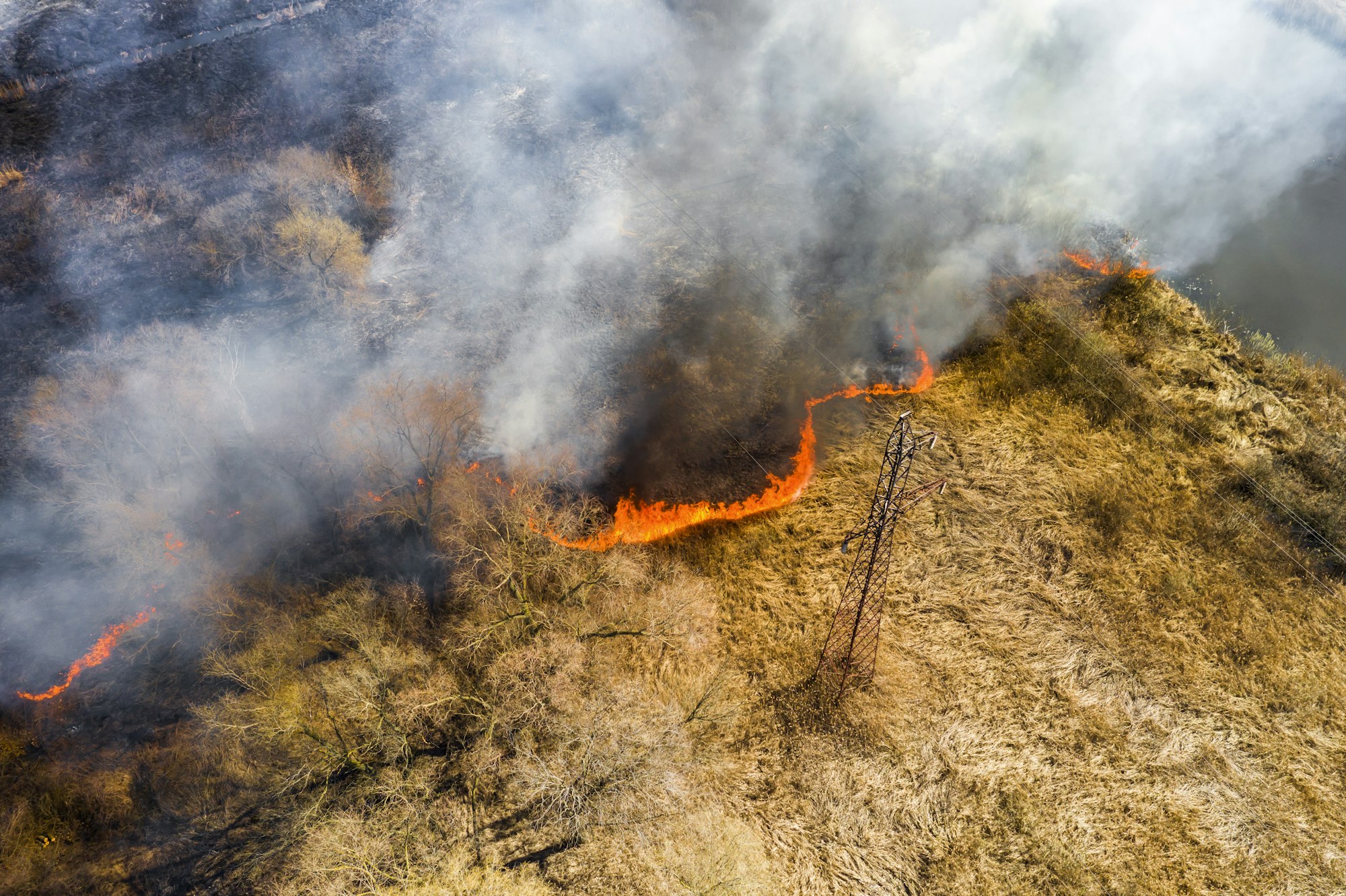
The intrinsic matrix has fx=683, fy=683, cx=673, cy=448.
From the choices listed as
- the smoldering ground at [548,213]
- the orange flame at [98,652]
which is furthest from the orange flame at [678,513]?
the orange flame at [98,652]

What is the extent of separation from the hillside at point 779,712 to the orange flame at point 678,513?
32.1 inches

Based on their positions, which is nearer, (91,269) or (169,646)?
(169,646)

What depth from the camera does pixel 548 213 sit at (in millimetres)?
42906

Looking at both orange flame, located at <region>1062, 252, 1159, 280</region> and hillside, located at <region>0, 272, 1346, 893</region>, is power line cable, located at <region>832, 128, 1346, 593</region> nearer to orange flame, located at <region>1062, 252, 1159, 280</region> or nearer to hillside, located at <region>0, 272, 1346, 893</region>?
hillside, located at <region>0, 272, 1346, 893</region>

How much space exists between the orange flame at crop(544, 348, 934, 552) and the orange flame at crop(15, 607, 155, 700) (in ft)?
61.0

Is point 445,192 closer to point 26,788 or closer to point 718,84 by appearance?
point 718,84

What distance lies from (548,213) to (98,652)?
3208 centimetres

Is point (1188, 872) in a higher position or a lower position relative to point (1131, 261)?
lower

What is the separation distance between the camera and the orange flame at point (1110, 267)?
40781mm

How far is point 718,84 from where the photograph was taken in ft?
165

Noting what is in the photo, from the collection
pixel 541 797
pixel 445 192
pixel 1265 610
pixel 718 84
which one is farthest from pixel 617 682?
pixel 718 84

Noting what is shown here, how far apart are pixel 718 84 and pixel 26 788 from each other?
54390 mm

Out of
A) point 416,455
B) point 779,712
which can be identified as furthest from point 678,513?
point 416,455

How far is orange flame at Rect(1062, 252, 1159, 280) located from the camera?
4078 cm
